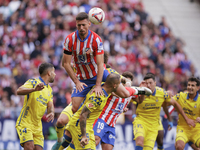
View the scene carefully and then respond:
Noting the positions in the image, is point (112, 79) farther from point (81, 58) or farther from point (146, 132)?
point (146, 132)

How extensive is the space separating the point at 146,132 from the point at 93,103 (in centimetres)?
337

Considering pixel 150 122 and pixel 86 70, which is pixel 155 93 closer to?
pixel 150 122

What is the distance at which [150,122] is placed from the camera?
994 centimetres

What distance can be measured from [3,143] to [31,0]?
952 centimetres

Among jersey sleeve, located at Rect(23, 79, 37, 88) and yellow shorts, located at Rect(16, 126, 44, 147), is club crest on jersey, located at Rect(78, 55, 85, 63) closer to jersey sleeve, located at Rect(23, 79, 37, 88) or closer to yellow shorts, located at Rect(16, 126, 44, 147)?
jersey sleeve, located at Rect(23, 79, 37, 88)

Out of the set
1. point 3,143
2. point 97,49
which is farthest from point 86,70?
point 3,143

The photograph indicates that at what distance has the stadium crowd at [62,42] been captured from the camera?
1510 cm

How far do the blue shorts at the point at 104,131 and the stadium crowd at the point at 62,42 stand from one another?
5379 millimetres

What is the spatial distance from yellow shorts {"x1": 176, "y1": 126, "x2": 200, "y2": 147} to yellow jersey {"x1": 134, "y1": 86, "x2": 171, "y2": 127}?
751 mm

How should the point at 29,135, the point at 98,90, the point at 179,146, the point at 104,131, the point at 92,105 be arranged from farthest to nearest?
the point at 179,146, the point at 104,131, the point at 29,135, the point at 98,90, the point at 92,105

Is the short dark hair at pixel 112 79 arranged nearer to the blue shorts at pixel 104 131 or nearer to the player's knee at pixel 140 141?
the blue shorts at pixel 104 131

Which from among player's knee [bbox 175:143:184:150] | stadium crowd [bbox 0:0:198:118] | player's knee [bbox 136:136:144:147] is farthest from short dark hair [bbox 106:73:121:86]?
stadium crowd [bbox 0:0:198:118]

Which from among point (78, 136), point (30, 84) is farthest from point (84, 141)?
point (30, 84)

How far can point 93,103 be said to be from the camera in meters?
6.99
